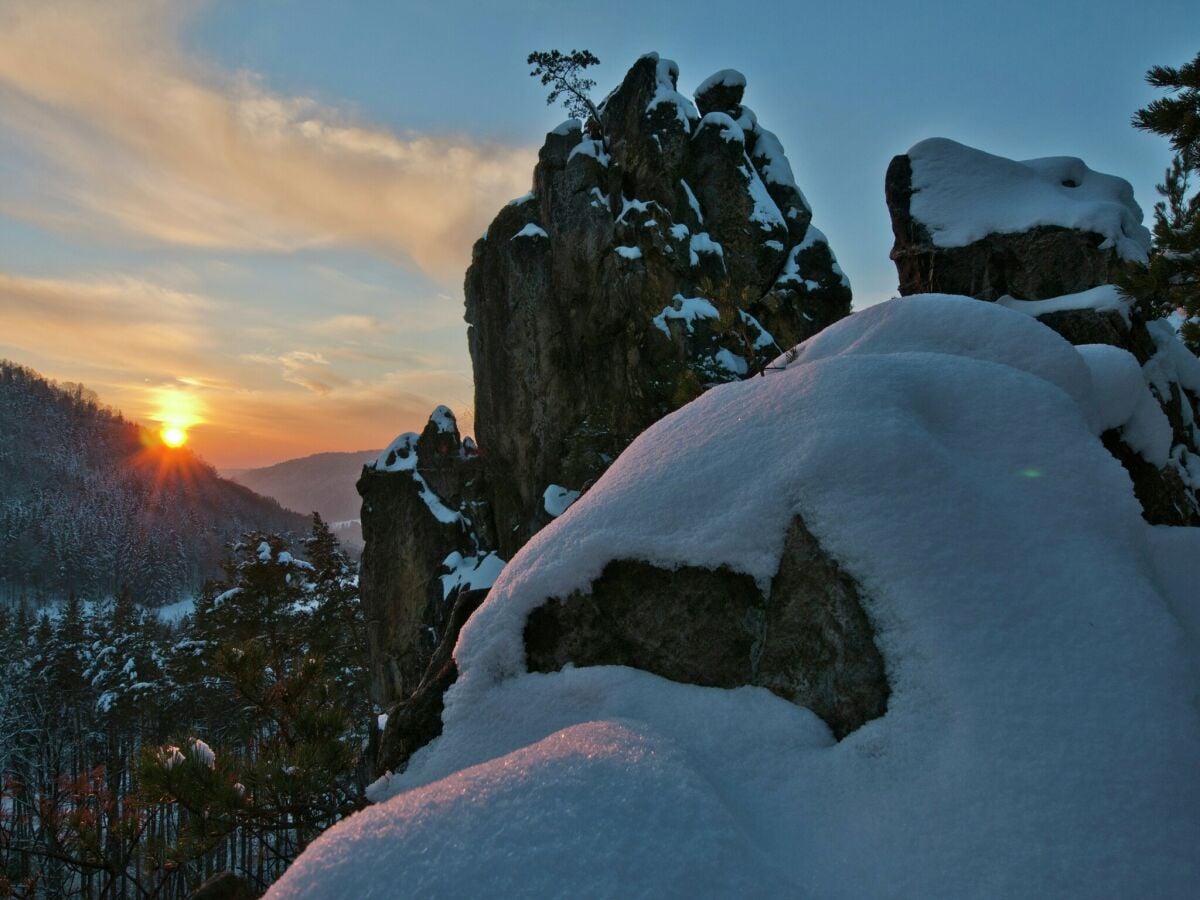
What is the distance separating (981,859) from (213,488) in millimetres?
197558

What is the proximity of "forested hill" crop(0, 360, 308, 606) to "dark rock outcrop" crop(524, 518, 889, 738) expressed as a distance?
95.9 meters

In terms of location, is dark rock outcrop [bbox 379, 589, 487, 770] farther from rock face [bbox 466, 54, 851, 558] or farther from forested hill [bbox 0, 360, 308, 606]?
forested hill [bbox 0, 360, 308, 606]

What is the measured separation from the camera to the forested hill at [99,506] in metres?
105

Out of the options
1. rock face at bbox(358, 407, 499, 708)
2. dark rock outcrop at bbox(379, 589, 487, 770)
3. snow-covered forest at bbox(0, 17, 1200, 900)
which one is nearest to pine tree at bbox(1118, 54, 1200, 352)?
snow-covered forest at bbox(0, 17, 1200, 900)

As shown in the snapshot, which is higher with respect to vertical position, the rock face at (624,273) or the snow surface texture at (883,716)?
the rock face at (624,273)

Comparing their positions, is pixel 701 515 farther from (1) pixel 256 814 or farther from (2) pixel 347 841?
(1) pixel 256 814

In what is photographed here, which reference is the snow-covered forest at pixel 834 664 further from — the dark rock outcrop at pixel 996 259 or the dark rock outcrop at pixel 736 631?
the dark rock outcrop at pixel 996 259

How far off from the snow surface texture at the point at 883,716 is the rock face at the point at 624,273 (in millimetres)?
19216

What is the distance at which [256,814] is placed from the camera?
4.48m

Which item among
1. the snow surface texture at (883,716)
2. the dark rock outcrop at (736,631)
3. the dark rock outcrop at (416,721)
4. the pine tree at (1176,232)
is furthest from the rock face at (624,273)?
the dark rock outcrop at (416,721)

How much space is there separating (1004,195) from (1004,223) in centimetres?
98

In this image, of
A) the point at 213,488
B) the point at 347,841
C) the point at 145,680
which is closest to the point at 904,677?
the point at 347,841

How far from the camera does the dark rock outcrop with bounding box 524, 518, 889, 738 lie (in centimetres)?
309

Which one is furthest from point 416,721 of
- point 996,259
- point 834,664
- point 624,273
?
point 624,273
